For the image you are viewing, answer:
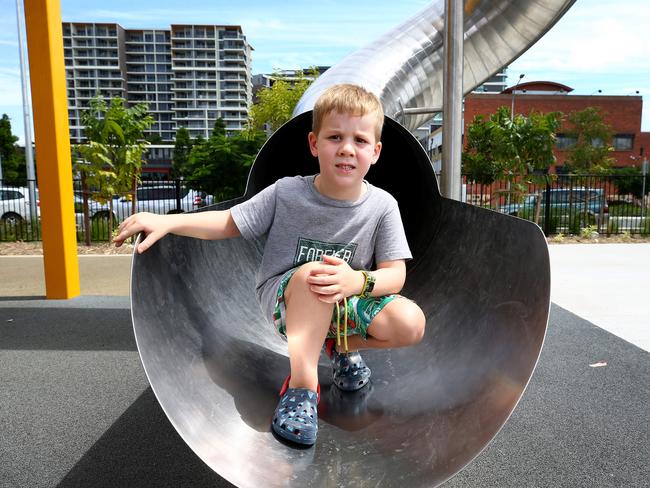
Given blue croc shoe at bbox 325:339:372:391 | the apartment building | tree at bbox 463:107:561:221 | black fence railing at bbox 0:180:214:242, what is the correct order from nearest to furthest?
blue croc shoe at bbox 325:339:372:391 < black fence railing at bbox 0:180:214:242 < tree at bbox 463:107:561:221 < the apartment building

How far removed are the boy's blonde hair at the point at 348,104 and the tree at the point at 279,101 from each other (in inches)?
929

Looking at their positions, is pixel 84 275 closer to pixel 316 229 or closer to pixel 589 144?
pixel 316 229

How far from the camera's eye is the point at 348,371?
7.64 ft

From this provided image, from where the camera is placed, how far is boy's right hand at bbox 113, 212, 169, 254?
64.2 inches

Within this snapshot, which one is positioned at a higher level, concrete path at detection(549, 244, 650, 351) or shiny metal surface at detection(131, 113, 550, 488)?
shiny metal surface at detection(131, 113, 550, 488)

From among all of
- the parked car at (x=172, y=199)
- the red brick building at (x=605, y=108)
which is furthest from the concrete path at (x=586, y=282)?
the red brick building at (x=605, y=108)

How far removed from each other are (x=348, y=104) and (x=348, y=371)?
3.62 ft

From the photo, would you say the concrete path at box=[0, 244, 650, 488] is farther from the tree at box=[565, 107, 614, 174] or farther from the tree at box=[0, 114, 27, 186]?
the tree at box=[0, 114, 27, 186]

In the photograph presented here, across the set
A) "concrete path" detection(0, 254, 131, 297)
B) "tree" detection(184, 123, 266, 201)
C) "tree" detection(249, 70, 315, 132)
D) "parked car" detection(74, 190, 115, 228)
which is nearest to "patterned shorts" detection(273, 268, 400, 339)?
"concrete path" detection(0, 254, 131, 297)

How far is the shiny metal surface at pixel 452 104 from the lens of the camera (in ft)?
12.0

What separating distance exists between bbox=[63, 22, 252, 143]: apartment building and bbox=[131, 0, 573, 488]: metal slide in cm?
13207

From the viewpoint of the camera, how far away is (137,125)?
11172 mm

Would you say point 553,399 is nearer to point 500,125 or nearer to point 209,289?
point 209,289

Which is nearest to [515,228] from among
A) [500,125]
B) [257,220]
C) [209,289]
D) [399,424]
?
[399,424]
